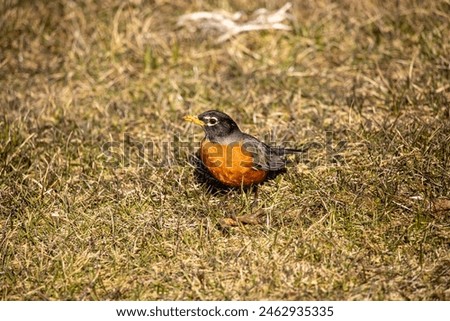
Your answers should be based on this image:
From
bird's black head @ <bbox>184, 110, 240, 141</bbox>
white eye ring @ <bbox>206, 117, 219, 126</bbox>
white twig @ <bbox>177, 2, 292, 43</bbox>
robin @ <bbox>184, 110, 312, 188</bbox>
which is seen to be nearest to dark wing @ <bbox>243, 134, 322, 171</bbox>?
robin @ <bbox>184, 110, 312, 188</bbox>

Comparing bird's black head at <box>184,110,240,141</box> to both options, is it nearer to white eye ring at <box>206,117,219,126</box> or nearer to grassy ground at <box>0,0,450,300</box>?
white eye ring at <box>206,117,219,126</box>

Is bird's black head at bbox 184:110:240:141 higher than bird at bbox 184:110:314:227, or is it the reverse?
bird's black head at bbox 184:110:240:141

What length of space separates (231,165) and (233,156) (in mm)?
88

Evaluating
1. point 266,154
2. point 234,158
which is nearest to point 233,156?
Answer: point 234,158

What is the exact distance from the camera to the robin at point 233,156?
5.11 meters

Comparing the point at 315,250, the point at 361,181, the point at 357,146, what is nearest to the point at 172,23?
the point at 357,146

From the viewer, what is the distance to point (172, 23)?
27.3 feet

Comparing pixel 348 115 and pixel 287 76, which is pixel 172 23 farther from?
pixel 348 115

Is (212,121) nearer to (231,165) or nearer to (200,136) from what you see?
(231,165)

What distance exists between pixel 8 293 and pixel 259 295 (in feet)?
5.63

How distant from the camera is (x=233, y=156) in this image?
16.9 ft

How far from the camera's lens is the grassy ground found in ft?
14.8

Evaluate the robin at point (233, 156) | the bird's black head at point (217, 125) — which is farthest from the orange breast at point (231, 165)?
the bird's black head at point (217, 125)

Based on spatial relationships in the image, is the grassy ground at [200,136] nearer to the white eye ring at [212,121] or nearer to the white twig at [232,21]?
the white twig at [232,21]
